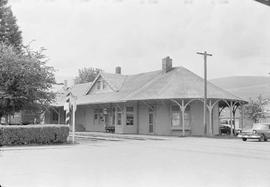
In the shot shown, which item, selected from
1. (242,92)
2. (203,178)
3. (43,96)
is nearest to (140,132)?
(43,96)

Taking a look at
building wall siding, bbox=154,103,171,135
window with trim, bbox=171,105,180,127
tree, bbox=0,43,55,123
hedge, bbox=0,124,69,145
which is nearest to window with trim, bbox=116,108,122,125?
building wall siding, bbox=154,103,171,135

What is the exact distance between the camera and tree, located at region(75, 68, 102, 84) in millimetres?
87744

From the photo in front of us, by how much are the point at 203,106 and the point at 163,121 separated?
3.59 meters

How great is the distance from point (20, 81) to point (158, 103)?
13056 millimetres

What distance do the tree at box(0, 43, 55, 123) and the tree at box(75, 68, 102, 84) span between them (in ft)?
201

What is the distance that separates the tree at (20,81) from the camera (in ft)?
79.1

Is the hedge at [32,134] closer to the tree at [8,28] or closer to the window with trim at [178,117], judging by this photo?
the window with trim at [178,117]

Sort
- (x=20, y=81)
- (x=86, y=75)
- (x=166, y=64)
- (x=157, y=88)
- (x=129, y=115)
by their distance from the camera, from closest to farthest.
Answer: (x=20, y=81), (x=157, y=88), (x=129, y=115), (x=166, y=64), (x=86, y=75)

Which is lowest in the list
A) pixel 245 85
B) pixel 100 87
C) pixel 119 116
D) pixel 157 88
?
pixel 119 116

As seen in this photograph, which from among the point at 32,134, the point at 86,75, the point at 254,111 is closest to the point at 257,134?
the point at 32,134

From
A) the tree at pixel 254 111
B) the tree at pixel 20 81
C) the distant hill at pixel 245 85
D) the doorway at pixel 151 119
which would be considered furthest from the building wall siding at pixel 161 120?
the distant hill at pixel 245 85

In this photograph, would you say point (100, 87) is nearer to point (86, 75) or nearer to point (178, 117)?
point (178, 117)

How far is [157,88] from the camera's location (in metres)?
34.2

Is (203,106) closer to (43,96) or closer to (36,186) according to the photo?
(43,96)
